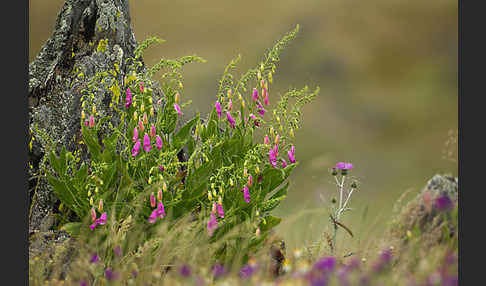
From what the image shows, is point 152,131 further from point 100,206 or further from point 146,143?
point 100,206

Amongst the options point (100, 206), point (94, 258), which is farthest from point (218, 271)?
point (100, 206)

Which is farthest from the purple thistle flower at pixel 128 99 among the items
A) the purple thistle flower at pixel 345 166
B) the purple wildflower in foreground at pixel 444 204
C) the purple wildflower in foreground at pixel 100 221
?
the purple wildflower in foreground at pixel 444 204

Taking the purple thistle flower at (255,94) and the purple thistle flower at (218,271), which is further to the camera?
the purple thistle flower at (255,94)

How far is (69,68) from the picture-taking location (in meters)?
5.72

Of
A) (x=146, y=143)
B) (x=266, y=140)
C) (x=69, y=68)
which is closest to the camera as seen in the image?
(x=146, y=143)

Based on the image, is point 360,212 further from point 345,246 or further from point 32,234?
point 32,234

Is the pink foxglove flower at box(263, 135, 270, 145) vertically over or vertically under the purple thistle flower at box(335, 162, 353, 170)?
over

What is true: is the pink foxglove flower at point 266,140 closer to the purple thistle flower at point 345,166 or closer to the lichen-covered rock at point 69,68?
the purple thistle flower at point 345,166

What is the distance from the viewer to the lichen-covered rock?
17.7ft

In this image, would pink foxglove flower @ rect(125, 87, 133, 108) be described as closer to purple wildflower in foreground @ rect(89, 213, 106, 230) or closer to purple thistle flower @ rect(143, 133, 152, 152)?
purple thistle flower @ rect(143, 133, 152, 152)

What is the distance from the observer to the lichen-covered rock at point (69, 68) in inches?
213

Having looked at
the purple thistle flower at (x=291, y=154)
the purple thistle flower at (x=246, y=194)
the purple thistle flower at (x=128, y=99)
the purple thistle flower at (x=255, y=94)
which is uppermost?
Result: the purple thistle flower at (x=255, y=94)

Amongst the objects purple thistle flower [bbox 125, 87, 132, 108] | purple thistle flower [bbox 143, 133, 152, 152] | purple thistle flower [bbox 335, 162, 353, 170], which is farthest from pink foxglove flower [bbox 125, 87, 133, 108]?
purple thistle flower [bbox 335, 162, 353, 170]

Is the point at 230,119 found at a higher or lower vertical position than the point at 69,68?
lower
